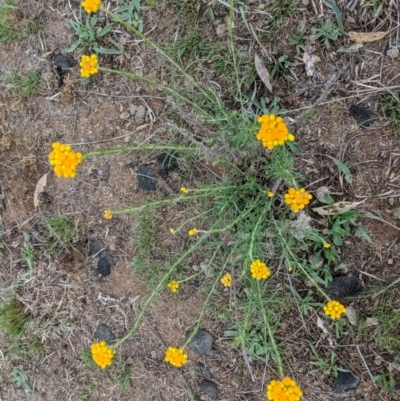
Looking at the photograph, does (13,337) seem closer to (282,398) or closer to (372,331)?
(282,398)

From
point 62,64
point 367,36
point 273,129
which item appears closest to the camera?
point 273,129

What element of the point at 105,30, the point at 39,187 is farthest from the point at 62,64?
the point at 39,187

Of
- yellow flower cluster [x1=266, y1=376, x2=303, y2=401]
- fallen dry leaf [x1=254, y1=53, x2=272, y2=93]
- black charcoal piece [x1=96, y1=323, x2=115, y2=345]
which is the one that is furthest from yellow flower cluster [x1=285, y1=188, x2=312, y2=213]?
black charcoal piece [x1=96, y1=323, x2=115, y2=345]

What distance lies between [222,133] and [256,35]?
0.61 meters

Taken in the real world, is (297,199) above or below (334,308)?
above

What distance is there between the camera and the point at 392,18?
2.53 metres

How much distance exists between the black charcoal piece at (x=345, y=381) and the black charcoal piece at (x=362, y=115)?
1.34 metres

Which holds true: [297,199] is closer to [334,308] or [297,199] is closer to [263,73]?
[334,308]

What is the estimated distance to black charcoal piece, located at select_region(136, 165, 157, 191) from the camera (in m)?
2.84

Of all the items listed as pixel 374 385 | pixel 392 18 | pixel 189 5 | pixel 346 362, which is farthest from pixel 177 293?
pixel 392 18

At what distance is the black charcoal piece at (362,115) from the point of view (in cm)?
256

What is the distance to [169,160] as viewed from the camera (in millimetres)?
2779

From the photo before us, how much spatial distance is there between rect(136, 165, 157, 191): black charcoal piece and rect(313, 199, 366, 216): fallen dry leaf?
3.08 feet

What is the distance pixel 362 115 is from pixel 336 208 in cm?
51
